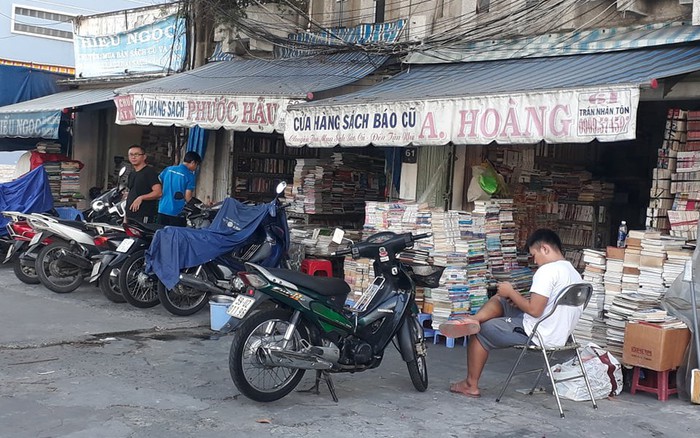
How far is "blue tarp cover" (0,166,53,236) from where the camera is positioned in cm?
1110

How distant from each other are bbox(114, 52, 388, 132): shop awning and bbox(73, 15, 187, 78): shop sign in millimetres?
1658

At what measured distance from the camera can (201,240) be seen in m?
8.69

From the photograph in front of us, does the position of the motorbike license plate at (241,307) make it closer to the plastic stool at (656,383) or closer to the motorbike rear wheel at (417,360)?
the motorbike rear wheel at (417,360)

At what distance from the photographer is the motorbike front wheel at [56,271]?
9.47 m

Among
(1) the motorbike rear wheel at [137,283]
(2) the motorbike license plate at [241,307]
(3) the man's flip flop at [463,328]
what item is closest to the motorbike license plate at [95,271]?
(1) the motorbike rear wheel at [137,283]

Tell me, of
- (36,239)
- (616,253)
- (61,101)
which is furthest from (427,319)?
(61,101)

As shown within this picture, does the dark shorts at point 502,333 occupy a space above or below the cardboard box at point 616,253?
below

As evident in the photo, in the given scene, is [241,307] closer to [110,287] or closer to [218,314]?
[218,314]

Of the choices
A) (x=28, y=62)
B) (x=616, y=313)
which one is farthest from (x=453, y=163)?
(x=28, y=62)

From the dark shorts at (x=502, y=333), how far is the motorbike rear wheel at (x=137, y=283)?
4.21 metres

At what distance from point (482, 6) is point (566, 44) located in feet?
5.09

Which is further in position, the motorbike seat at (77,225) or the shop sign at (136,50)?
the shop sign at (136,50)

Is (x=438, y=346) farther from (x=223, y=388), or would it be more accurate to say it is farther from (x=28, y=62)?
(x=28, y=62)

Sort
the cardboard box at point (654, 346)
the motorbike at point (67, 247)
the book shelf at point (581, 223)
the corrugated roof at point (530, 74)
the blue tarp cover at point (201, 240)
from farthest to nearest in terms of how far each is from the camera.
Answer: the book shelf at point (581, 223), the motorbike at point (67, 247), the blue tarp cover at point (201, 240), the corrugated roof at point (530, 74), the cardboard box at point (654, 346)
